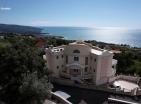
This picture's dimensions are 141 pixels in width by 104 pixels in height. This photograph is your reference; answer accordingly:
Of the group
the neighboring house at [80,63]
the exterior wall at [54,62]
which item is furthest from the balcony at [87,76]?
the exterior wall at [54,62]

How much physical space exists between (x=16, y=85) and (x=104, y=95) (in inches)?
505

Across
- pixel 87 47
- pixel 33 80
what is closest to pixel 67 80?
pixel 87 47

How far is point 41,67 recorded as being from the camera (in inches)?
1023

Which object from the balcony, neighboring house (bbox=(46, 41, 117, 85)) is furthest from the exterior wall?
the balcony

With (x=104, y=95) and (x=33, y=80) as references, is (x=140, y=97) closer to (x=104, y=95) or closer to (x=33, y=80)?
(x=104, y=95)

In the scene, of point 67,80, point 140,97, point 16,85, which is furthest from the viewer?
point 67,80

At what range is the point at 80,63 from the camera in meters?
34.3

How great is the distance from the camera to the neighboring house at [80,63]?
33.6m

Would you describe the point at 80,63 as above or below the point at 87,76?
above

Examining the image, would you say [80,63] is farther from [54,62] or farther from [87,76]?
[54,62]

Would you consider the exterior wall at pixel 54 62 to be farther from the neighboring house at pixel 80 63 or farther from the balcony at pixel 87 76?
the balcony at pixel 87 76

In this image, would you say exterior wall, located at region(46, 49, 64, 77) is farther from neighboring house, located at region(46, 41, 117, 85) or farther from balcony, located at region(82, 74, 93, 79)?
balcony, located at region(82, 74, 93, 79)

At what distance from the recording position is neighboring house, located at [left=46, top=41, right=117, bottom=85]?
110 feet

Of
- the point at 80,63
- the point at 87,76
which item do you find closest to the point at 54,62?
the point at 80,63
